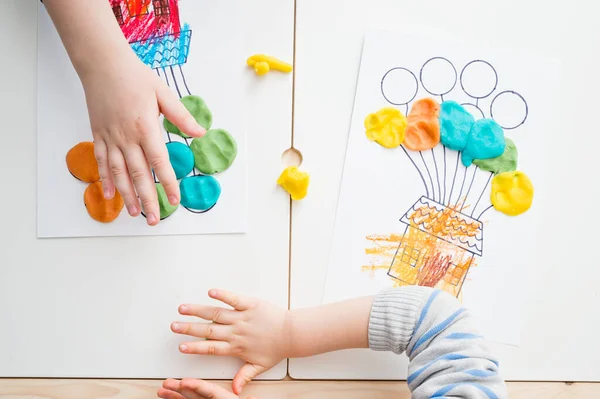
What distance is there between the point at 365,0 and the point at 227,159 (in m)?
0.28

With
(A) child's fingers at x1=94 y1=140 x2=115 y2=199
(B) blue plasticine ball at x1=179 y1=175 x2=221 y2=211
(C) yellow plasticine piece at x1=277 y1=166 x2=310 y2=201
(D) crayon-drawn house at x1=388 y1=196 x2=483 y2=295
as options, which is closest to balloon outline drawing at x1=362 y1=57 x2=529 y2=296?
(D) crayon-drawn house at x1=388 y1=196 x2=483 y2=295

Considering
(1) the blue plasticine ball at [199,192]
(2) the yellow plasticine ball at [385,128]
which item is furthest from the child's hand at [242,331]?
(2) the yellow plasticine ball at [385,128]

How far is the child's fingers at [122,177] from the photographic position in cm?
62

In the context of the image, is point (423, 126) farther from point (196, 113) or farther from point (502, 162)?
point (196, 113)

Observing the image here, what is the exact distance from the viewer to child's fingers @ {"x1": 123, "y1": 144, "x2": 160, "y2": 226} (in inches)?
24.2

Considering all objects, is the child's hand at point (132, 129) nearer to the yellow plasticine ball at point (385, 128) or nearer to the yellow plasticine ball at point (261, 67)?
the yellow plasticine ball at point (261, 67)

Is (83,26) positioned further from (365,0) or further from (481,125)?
(481,125)

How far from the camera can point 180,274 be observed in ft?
2.19

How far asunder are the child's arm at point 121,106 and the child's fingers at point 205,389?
0.20 m

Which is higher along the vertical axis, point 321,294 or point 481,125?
point 481,125

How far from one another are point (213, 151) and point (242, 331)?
23 cm

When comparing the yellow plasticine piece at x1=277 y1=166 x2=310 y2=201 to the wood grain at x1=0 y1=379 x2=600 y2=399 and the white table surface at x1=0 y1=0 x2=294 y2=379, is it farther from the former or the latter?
the wood grain at x1=0 y1=379 x2=600 y2=399

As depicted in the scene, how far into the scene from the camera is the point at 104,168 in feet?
2.06

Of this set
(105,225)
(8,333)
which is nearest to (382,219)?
(105,225)
